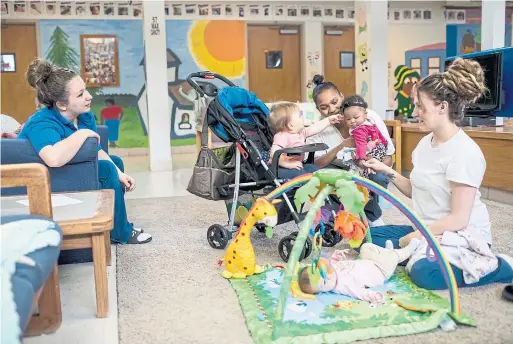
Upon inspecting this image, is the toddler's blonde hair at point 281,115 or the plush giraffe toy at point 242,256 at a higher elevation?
the toddler's blonde hair at point 281,115

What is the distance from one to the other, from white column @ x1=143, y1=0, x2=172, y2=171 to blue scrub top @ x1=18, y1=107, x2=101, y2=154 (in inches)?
157

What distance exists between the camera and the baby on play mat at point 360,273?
2.10 m

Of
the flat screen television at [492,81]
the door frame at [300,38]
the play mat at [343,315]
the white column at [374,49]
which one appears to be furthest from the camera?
the door frame at [300,38]

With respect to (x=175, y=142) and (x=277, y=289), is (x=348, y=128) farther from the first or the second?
(x=175, y=142)

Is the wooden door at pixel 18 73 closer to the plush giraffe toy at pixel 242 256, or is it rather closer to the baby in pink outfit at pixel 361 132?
the baby in pink outfit at pixel 361 132

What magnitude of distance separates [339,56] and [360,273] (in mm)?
7508

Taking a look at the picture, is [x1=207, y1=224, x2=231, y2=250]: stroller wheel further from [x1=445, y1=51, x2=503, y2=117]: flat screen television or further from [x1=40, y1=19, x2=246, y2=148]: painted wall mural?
[x1=40, y1=19, x2=246, y2=148]: painted wall mural

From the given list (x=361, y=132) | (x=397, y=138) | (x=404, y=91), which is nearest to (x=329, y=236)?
(x=361, y=132)

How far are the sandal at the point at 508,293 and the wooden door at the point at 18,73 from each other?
7.61 m

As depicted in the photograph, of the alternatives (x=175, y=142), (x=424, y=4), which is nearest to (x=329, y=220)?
(x=175, y=142)

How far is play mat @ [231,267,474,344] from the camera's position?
1.75 metres

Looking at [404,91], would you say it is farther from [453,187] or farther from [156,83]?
[453,187]

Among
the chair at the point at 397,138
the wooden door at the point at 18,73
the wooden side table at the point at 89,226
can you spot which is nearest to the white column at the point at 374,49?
the chair at the point at 397,138

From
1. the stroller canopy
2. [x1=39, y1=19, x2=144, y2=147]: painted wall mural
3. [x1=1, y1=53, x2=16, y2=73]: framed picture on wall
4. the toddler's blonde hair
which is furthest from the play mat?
[x1=1, y1=53, x2=16, y2=73]: framed picture on wall
